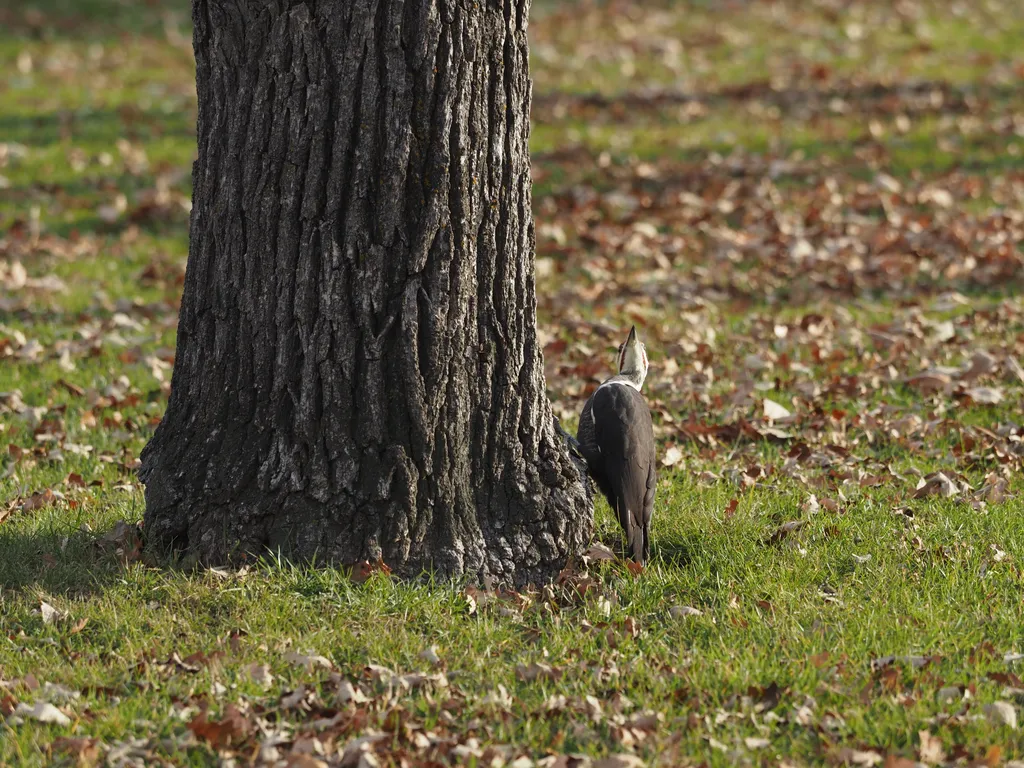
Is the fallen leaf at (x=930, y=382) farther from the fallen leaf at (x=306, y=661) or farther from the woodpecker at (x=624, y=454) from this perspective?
the fallen leaf at (x=306, y=661)

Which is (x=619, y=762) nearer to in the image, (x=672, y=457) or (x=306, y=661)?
(x=306, y=661)

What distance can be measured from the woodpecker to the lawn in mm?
161

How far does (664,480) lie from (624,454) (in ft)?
2.73

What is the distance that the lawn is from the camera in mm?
3649

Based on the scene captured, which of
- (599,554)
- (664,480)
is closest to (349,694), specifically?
(599,554)

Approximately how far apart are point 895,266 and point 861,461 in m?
3.39

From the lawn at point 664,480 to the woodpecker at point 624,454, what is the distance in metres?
0.16

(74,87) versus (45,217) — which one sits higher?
(74,87)

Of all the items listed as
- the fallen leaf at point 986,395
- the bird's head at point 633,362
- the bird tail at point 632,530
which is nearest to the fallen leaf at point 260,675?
the bird tail at point 632,530

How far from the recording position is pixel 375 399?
428 cm

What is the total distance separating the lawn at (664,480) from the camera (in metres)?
3.65

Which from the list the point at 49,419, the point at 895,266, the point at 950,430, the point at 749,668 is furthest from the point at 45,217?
the point at 749,668

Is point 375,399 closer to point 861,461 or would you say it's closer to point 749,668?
point 749,668

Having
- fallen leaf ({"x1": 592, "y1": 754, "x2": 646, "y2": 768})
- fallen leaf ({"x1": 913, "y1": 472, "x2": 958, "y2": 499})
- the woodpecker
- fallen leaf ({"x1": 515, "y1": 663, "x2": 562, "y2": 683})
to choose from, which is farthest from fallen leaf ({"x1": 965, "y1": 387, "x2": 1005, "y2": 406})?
fallen leaf ({"x1": 592, "y1": 754, "x2": 646, "y2": 768})
